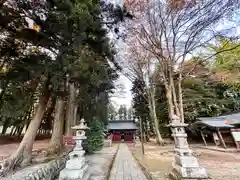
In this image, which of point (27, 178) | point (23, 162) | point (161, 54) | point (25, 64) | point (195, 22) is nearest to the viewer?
point (27, 178)

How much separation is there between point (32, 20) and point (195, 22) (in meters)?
7.12

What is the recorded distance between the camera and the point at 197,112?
20.3 meters

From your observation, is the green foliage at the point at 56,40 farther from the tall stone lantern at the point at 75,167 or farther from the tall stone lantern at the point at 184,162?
the tall stone lantern at the point at 184,162

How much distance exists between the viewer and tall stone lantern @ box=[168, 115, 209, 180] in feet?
16.3

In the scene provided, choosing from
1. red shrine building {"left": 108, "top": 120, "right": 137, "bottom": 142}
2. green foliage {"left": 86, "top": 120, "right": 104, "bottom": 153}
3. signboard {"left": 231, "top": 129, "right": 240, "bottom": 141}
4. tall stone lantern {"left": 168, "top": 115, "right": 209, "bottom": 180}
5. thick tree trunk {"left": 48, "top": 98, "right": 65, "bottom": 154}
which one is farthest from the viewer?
red shrine building {"left": 108, "top": 120, "right": 137, "bottom": 142}

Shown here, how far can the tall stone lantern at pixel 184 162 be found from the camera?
196 inches

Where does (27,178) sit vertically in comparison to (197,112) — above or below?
below

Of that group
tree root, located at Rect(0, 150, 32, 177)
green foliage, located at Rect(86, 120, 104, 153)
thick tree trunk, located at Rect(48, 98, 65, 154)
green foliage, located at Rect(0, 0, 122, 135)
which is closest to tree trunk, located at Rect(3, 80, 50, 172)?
tree root, located at Rect(0, 150, 32, 177)

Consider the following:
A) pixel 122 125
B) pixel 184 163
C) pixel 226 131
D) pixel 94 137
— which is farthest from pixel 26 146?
pixel 122 125

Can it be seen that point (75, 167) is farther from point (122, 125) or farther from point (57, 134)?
point (122, 125)

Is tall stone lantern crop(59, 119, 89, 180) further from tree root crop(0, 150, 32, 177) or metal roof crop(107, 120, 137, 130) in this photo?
metal roof crop(107, 120, 137, 130)

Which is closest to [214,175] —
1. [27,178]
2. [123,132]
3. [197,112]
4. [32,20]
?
[27,178]

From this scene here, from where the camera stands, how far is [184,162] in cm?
518

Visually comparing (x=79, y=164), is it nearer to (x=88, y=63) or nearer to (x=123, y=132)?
(x=88, y=63)
